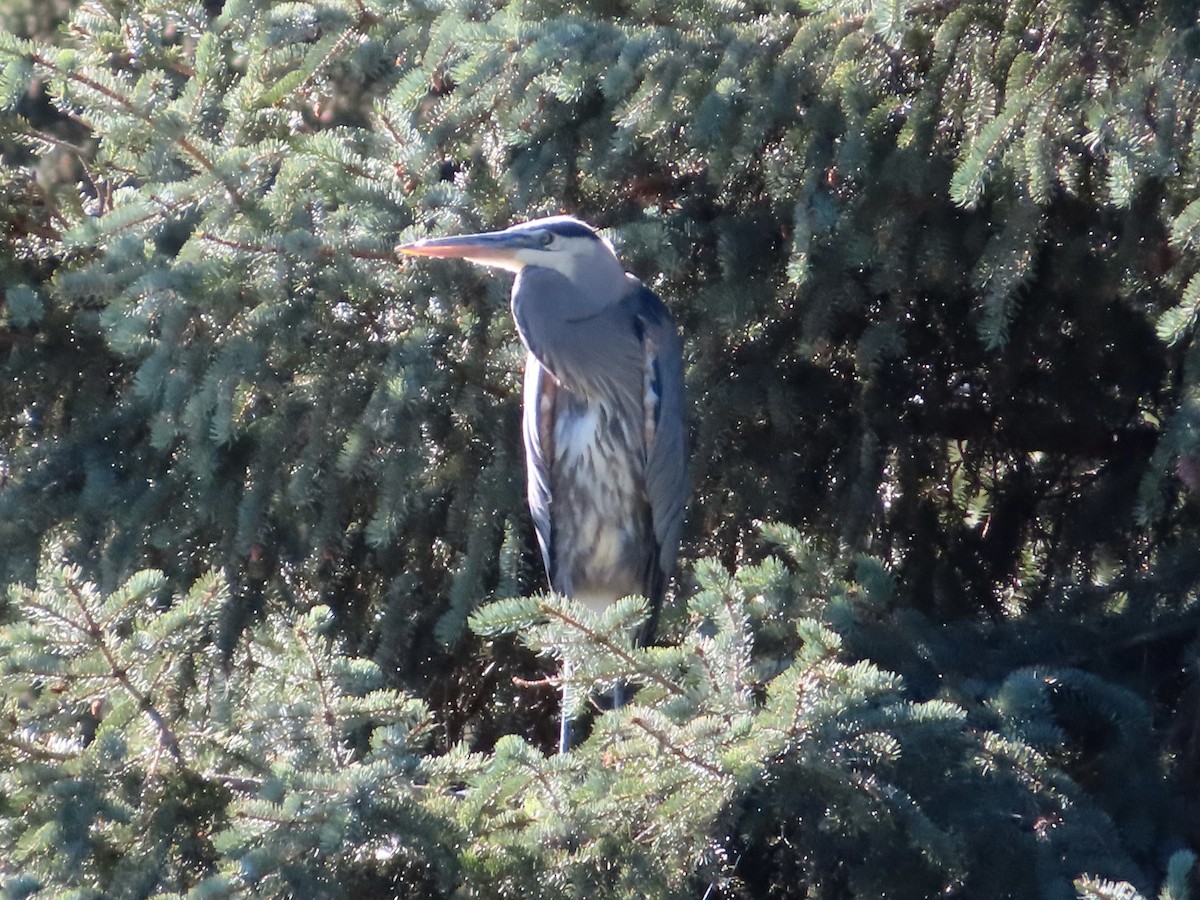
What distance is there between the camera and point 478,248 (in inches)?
108

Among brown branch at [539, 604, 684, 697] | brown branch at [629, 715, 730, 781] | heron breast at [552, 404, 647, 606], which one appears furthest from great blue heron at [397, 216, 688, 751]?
brown branch at [629, 715, 730, 781]

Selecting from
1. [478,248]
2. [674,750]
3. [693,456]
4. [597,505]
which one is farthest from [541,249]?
[674,750]

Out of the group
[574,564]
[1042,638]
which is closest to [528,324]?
[574,564]

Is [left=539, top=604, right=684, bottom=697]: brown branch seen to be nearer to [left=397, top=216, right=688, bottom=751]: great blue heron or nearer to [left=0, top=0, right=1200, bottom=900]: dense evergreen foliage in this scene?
[left=0, top=0, right=1200, bottom=900]: dense evergreen foliage

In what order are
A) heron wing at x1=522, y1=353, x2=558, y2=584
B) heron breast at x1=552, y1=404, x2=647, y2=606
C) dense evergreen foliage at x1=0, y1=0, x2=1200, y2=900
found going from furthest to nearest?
1. heron breast at x1=552, y1=404, x2=647, y2=606
2. heron wing at x1=522, y1=353, x2=558, y2=584
3. dense evergreen foliage at x1=0, y1=0, x2=1200, y2=900

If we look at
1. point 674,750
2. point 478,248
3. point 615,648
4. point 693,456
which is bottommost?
point 674,750

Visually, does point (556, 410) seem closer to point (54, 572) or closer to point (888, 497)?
point (888, 497)

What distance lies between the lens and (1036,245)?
248cm

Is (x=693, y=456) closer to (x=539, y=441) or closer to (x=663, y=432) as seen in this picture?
(x=663, y=432)

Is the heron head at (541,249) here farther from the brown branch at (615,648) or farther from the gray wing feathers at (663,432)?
the brown branch at (615,648)

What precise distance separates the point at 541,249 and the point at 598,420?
21.1 inches

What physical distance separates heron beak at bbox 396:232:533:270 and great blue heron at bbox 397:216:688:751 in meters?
0.05

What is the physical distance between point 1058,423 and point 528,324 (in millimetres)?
1291

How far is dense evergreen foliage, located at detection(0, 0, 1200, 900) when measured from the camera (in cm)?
182
